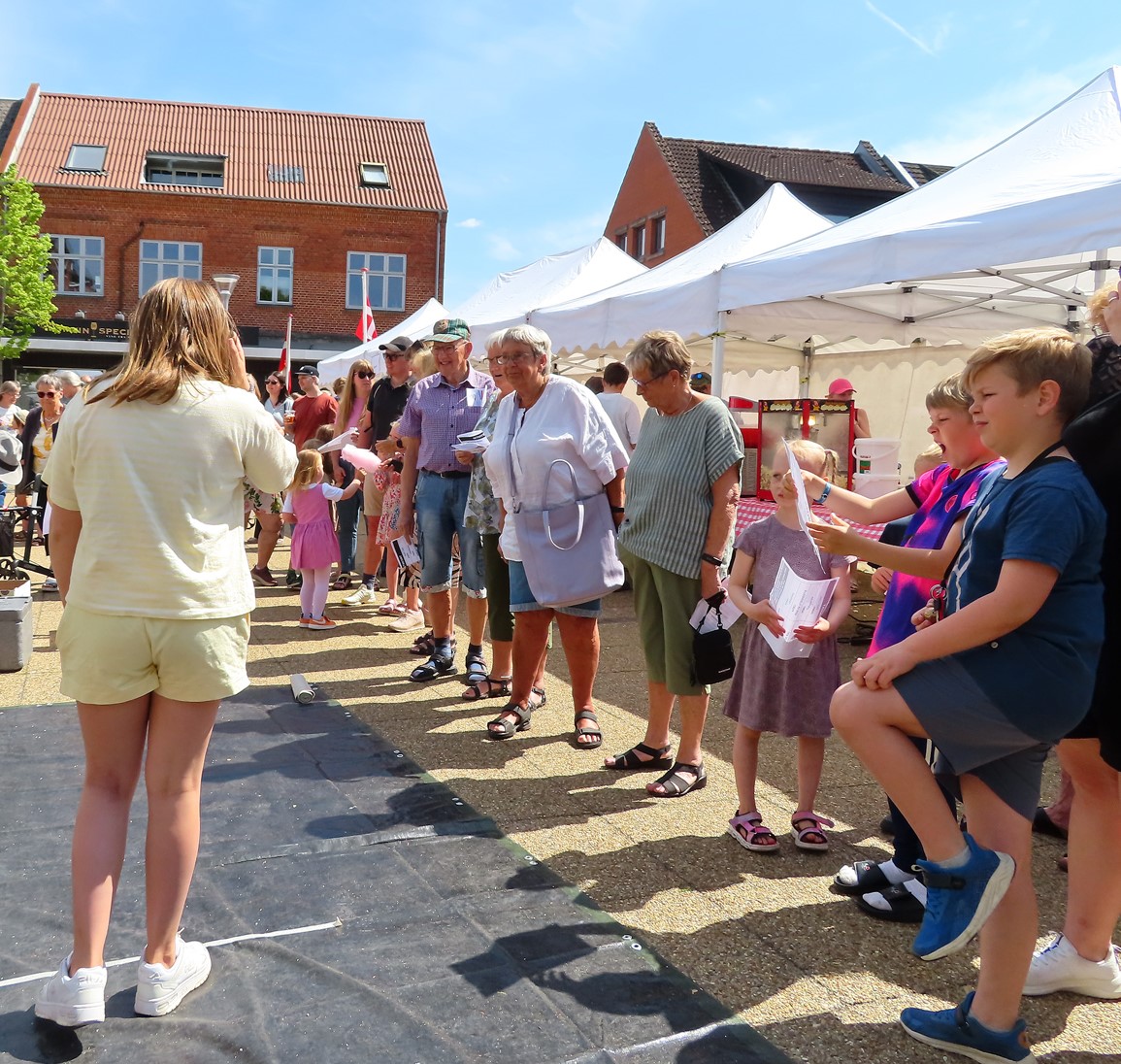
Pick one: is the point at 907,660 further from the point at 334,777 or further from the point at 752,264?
the point at 752,264

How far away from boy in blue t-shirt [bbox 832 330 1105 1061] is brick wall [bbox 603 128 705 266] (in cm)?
3181

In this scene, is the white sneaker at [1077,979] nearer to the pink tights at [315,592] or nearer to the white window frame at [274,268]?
the pink tights at [315,592]

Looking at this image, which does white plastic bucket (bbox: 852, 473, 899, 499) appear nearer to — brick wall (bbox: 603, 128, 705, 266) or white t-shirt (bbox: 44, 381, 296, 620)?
white t-shirt (bbox: 44, 381, 296, 620)

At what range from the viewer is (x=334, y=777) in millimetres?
4297

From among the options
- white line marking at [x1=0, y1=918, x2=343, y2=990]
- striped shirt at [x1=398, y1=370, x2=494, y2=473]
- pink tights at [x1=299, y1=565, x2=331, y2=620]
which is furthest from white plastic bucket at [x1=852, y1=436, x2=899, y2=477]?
white line marking at [x1=0, y1=918, x2=343, y2=990]

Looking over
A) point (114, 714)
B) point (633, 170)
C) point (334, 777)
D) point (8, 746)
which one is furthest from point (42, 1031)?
point (633, 170)

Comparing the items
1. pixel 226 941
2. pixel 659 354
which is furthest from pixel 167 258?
pixel 226 941

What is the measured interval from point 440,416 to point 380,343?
923 centimetres

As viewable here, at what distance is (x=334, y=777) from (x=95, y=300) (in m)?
32.8

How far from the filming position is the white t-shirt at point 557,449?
467 cm

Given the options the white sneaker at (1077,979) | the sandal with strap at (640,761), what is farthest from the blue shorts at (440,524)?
the white sneaker at (1077,979)

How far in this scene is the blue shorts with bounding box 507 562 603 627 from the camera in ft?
15.9

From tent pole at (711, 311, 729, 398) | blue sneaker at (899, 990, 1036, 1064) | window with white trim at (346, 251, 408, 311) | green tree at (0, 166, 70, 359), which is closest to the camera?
blue sneaker at (899, 990, 1036, 1064)

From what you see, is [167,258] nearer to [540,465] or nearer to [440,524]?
[440,524]
